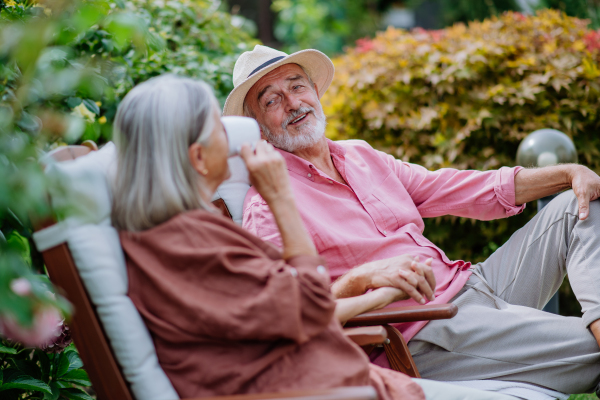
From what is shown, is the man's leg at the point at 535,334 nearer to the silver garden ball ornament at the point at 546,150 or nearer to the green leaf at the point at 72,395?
the silver garden ball ornament at the point at 546,150

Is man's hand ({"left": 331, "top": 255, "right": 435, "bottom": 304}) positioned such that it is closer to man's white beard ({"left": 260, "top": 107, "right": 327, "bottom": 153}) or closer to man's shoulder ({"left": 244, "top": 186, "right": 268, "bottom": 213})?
man's shoulder ({"left": 244, "top": 186, "right": 268, "bottom": 213})

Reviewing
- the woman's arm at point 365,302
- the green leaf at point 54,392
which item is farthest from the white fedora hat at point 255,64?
the green leaf at point 54,392

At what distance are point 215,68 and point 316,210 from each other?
1386mm

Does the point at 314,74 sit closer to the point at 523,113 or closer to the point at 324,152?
the point at 324,152

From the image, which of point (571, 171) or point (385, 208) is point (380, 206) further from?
point (571, 171)

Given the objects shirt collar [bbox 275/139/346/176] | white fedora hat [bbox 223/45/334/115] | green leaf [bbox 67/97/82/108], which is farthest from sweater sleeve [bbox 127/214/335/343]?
white fedora hat [bbox 223/45/334/115]

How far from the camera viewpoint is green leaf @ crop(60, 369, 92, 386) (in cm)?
246

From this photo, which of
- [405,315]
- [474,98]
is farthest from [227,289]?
[474,98]

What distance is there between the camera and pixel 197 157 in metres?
1.65

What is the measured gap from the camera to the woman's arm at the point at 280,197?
1.67 metres

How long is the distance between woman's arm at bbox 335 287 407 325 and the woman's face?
684 mm

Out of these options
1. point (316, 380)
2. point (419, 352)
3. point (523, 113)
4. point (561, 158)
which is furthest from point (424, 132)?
point (316, 380)

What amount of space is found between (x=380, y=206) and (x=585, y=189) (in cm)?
87

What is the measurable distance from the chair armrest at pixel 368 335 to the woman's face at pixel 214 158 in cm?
65
